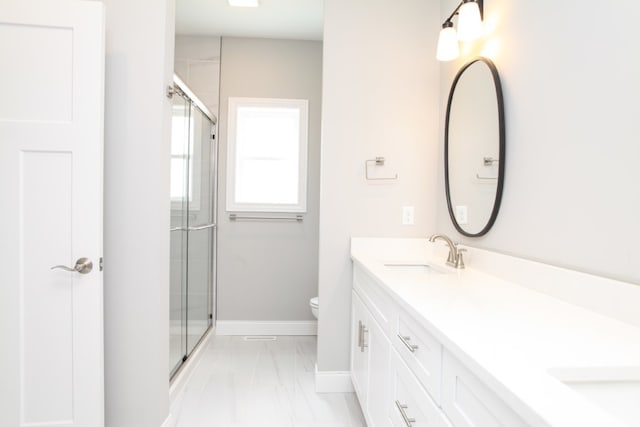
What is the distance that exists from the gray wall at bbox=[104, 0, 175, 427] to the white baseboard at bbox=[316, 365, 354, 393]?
99 cm

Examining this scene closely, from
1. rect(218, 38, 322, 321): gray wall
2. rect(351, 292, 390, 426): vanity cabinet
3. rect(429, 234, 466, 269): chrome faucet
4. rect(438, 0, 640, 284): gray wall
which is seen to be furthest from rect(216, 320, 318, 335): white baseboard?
rect(438, 0, 640, 284): gray wall

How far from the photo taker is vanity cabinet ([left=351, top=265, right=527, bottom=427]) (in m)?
0.75

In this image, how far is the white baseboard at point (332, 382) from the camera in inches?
89.3

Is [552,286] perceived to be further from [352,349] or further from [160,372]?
[160,372]

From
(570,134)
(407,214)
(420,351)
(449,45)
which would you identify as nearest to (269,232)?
(407,214)


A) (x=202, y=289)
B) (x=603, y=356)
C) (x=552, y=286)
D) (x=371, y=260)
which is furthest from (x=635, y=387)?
(x=202, y=289)

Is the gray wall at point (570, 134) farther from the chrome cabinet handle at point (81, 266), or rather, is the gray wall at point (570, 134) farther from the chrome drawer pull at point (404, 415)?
the chrome cabinet handle at point (81, 266)

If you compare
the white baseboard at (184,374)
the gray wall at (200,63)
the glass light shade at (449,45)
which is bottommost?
the white baseboard at (184,374)

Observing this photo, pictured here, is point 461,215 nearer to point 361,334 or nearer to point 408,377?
point 361,334

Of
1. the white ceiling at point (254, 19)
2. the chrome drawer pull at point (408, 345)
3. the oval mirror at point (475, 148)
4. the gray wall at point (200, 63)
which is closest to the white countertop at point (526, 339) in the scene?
the chrome drawer pull at point (408, 345)

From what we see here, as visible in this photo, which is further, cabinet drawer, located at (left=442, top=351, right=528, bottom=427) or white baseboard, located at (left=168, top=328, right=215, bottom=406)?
white baseboard, located at (left=168, top=328, right=215, bottom=406)

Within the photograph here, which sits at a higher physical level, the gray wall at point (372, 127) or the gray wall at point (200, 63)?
the gray wall at point (200, 63)

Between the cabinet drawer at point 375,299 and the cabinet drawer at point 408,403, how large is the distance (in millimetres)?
144

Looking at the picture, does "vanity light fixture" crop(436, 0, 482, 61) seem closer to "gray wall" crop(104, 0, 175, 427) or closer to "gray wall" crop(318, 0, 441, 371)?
"gray wall" crop(318, 0, 441, 371)
